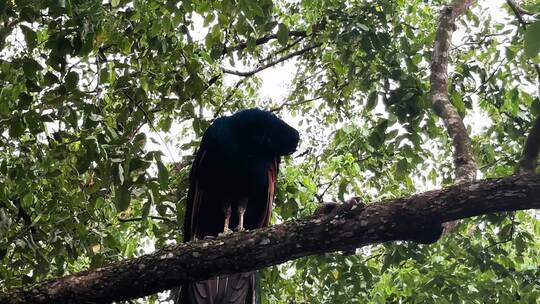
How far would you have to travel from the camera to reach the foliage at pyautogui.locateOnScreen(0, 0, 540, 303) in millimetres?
3527

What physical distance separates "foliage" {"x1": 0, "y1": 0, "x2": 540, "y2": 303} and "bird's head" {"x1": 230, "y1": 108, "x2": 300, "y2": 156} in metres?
0.29

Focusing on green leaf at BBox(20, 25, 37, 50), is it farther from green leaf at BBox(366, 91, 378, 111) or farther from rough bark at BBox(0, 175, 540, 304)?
green leaf at BBox(366, 91, 378, 111)

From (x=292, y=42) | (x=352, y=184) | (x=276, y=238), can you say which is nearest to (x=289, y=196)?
(x=352, y=184)

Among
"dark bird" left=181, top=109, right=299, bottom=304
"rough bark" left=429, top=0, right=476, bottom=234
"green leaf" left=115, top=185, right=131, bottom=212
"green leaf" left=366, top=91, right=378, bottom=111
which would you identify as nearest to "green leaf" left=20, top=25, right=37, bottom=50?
"green leaf" left=115, top=185, right=131, bottom=212

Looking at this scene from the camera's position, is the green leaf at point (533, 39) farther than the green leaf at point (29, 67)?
No

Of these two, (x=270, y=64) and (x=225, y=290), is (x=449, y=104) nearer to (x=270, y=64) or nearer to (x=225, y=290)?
(x=225, y=290)

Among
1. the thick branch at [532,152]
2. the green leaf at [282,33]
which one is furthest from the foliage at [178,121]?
the thick branch at [532,152]

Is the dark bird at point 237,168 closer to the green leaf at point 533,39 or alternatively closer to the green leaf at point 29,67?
the green leaf at point 29,67

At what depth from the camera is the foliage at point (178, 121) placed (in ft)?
11.6

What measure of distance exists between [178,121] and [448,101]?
2.39m

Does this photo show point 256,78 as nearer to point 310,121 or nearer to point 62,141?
point 310,121

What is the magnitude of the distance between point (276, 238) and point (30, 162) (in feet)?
6.69

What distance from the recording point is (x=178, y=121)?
5289 mm

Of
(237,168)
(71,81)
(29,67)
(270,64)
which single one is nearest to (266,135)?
(237,168)
